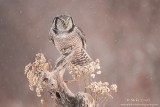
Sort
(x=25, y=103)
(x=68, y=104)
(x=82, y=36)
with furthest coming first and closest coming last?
1. (x=25, y=103)
2. (x=82, y=36)
3. (x=68, y=104)

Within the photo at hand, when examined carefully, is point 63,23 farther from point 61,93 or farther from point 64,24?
point 61,93

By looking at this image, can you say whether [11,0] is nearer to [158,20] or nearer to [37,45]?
[37,45]

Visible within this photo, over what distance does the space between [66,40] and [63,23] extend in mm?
117

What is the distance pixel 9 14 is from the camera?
93.9 inches

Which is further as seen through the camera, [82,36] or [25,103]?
[25,103]

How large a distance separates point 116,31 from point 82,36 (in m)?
0.84

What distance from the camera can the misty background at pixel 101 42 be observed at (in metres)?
2.30

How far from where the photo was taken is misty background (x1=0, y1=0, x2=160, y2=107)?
7.56ft

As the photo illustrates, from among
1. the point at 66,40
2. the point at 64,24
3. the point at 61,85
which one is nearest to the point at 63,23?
the point at 64,24

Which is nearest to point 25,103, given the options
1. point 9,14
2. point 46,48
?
point 46,48

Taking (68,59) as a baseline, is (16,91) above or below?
above

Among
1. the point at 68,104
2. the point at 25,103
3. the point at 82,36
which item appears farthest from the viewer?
the point at 25,103

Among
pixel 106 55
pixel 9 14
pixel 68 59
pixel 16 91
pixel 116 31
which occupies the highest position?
pixel 9 14

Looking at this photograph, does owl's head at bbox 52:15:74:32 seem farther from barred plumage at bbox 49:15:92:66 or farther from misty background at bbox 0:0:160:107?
misty background at bbox 0:0:160:107
